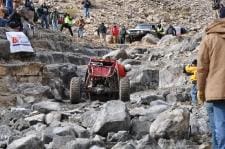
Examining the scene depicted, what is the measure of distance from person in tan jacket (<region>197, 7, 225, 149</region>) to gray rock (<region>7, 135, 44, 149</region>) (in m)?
2.57

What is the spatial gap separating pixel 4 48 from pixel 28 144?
8.84 meters

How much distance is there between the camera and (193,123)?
892cm

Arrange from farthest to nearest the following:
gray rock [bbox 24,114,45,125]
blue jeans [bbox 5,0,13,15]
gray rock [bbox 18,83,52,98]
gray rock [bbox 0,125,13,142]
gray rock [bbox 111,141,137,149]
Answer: blue jeans [bbox 5,0,13,15] < gray rock [bbox 18,83,52,98] < gray rock [bbox 24,114,45,125] < gray rock [bbox 0,125,13,142] < gray rock [bbox 111,141,137,149]

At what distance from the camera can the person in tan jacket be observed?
5547 millimetres

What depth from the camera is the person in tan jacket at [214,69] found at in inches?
218

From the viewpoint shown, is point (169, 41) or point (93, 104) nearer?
point (93, 104)

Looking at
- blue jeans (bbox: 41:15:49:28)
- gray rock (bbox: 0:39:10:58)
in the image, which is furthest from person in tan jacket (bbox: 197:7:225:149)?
blue jeans (bbox: 41:15:49:28)

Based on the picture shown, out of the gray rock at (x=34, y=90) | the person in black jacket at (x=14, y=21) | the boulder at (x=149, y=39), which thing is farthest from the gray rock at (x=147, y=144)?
the boulder at (x=149, y=39)

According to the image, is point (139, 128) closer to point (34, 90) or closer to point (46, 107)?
point (46, 107)

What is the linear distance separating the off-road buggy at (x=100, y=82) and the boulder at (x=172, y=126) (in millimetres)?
5849

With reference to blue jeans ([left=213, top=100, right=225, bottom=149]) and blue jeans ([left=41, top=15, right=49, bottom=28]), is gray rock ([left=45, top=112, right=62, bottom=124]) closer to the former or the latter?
blue jeans ([left=213, top=100, right=225, bottom=149])

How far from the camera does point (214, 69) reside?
560cm

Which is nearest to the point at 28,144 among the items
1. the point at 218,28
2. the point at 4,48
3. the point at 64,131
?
the point at 64,131

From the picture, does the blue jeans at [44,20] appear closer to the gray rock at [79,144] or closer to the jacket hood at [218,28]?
the gray rock at [79,144]
